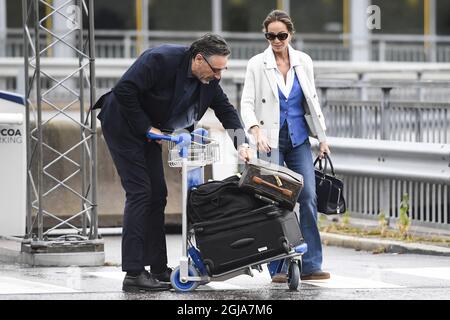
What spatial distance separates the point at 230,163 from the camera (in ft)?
45.3

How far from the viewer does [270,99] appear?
384 inches

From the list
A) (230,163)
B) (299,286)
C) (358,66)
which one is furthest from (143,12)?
(299,286)

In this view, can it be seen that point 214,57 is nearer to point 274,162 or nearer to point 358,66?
point 274,162

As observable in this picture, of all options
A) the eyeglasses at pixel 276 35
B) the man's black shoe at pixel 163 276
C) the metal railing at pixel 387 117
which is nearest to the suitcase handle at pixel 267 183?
the man's black shoe at pixel 163 276

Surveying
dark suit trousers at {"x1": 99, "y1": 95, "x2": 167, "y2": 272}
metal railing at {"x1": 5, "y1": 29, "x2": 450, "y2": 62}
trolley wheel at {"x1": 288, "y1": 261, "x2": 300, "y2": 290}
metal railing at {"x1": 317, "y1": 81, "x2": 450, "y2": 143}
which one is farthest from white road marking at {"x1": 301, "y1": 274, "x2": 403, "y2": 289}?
metal railing at {"x1": 5, "y1": 29, "x2": 450, "y2": 62}

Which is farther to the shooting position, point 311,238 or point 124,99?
point 311,238

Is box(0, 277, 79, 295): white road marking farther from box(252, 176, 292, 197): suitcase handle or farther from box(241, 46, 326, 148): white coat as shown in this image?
box(241, 46, 326, 148): white coat

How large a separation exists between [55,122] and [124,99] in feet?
13.5

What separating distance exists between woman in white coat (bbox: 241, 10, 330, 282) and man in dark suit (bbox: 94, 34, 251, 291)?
58cm

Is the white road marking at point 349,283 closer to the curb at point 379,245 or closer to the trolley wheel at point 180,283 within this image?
the trolley wheel at point 180,283

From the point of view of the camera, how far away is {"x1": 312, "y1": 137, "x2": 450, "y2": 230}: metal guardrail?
41.4 feet

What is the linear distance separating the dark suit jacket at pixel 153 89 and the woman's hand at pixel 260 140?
473mm

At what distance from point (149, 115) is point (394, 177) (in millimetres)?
4407

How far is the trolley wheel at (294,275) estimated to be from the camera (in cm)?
915
